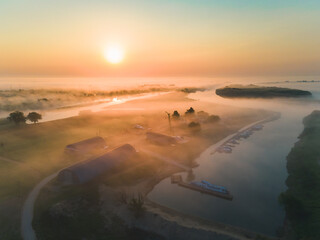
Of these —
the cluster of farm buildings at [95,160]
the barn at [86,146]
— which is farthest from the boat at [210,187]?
the barn at [86,146]

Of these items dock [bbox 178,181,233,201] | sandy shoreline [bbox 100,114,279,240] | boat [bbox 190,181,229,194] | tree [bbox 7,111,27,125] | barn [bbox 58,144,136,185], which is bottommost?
sandy shoreline [bbox 100,114,279,240]

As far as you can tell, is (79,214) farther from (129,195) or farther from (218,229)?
(218,229)

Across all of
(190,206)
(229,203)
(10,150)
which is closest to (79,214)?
(190,206)

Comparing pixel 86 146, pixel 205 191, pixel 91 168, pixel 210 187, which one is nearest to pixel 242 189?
pixel 210 187

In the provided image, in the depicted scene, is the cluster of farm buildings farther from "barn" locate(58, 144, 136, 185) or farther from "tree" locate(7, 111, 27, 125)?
"tree" locate(7, 111, 27, 125)

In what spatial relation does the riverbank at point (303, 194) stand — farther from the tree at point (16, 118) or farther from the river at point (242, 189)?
the tree at point (16, 118)

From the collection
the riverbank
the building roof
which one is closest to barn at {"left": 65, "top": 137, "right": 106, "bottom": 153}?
the building roof

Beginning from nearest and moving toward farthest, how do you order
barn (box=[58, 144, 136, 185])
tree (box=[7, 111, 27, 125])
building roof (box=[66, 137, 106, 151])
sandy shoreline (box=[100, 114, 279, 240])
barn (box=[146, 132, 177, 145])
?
sandy shoreline (box=[100, 114, 279, 240]) → barn (box=[58, 144, 136, 185]) → building roof (box=[66, 137, 106, 151]) → barn (box=[146, 132, 177, 145]) → tree (box=[7, 111, 27, 125])
